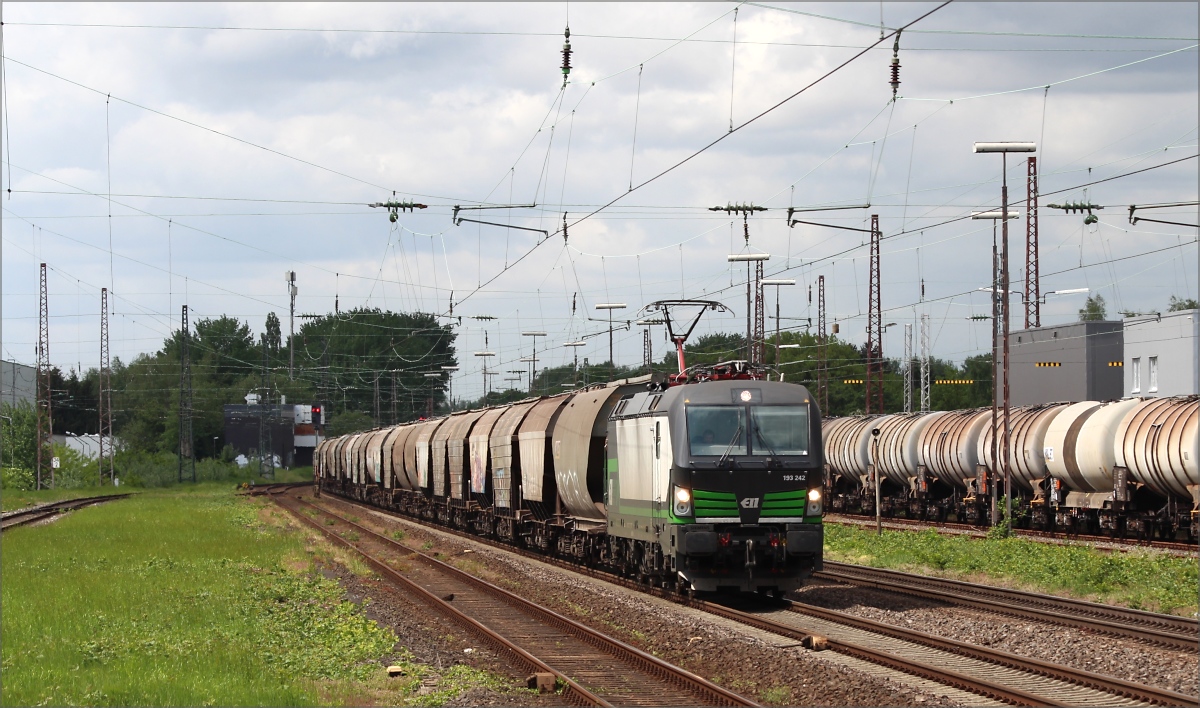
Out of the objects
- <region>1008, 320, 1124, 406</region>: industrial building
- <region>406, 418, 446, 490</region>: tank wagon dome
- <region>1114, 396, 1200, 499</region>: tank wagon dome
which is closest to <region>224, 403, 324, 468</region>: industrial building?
<region>406, 418, 446, 490</region>: tank wagon dome

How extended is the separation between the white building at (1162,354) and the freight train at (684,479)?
36856mm

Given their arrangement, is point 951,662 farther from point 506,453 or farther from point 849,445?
point 849,445

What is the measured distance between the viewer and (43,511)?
2197 inches

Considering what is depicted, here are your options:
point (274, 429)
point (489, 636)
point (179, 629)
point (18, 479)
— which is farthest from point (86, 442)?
point (489, 636)

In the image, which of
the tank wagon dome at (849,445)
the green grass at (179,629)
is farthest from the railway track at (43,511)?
the tank wagon dome at (849,445)

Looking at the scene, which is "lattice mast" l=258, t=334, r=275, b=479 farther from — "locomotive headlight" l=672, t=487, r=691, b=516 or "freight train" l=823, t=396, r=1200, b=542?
"locomotive headlight" l=672, t=487, r=691, b=516

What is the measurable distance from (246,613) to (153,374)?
9829cm

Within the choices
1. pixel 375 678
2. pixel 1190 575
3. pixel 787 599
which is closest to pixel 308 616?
pixel 375 678

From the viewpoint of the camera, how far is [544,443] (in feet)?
91.6

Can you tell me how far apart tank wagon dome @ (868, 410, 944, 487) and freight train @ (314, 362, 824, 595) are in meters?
16.7

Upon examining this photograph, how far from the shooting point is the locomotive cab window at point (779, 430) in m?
18.5

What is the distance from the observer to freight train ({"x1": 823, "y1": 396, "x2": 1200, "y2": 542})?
28872mm

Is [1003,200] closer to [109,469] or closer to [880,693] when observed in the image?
[880,693]

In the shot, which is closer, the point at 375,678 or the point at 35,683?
the point at 35,683
